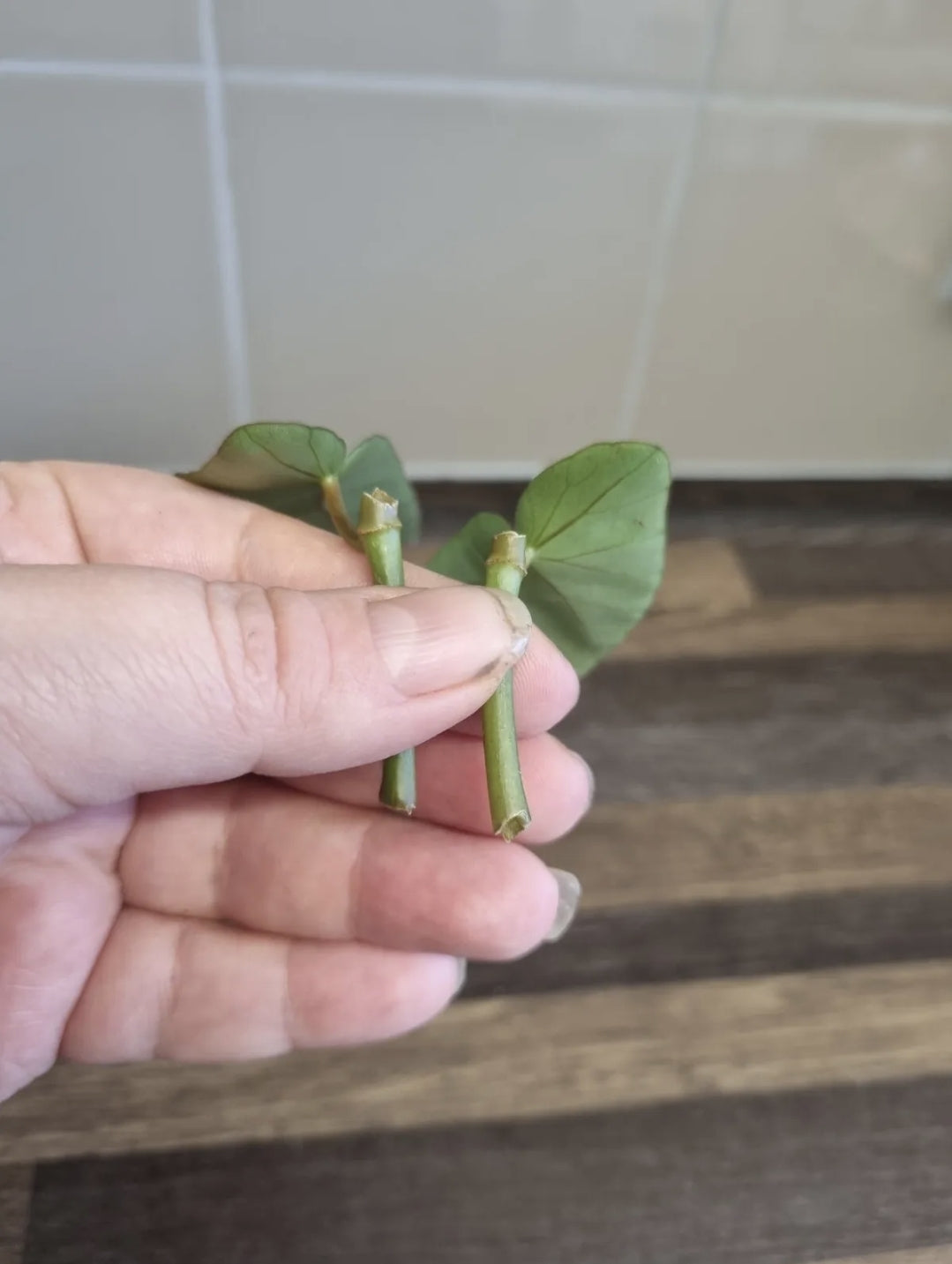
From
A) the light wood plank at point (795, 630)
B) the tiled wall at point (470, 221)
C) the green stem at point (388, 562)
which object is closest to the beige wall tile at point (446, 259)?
the tiled wall at point (470, 221)

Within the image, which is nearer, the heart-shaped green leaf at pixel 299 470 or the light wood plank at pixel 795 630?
the heart-shaped green leaf at pixel 299 470

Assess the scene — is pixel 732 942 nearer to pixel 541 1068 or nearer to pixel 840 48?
pixel 541 1068

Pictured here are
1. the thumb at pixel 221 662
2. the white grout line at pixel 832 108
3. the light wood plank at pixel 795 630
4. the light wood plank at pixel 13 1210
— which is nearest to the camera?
the thumb at pixel 221 662

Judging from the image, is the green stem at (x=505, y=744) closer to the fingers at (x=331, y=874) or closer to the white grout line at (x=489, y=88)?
the fingers at (x=331, y=874)

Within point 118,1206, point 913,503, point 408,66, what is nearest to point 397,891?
point 118,1206

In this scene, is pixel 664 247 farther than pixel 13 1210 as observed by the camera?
Yes

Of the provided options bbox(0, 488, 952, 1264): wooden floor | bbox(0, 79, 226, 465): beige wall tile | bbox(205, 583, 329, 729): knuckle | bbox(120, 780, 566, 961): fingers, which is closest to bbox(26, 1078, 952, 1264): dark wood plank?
bbox(0, 488, 952, 1264): wooden floor

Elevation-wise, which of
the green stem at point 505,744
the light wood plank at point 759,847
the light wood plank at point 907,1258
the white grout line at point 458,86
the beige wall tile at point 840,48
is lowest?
the light wood plank at point 907,1258

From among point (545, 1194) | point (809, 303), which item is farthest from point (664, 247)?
point (545, 1194)
